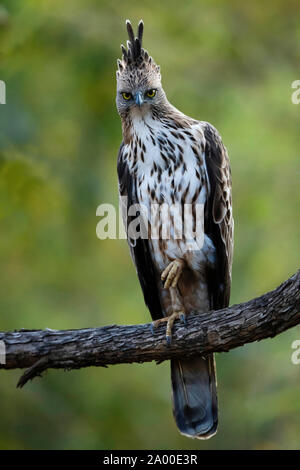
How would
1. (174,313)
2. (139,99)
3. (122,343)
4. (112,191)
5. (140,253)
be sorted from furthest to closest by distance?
(112,191) < (140,253) < (139,99) < (174,313) < (122,343)

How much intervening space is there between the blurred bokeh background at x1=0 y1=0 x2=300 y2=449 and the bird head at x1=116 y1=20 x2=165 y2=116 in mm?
1840

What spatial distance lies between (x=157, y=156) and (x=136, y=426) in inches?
137

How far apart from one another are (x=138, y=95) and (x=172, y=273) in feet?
3.98

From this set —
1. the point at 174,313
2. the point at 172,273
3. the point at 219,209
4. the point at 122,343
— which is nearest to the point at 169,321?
the point at 174,313

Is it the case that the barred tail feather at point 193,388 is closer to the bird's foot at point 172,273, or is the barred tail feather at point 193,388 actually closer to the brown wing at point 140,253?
the brown wing at point 140,253

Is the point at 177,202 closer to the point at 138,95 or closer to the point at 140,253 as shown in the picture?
the point at 140,253

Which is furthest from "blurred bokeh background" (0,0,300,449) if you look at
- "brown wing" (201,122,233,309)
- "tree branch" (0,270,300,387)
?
"tree branch" (0,270,300,387)

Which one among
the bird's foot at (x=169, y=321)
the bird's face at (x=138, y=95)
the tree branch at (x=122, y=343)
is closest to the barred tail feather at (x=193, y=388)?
the bird's foot at (x=169, y=321)

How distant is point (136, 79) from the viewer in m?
5.42

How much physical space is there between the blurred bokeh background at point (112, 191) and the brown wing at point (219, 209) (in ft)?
5.21

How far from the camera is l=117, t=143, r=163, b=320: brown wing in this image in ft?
18.2

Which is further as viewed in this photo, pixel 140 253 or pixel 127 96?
pixel 140 253

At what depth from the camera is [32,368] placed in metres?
4.57

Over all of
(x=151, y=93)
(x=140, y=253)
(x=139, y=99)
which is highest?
(x=151, y=93)
